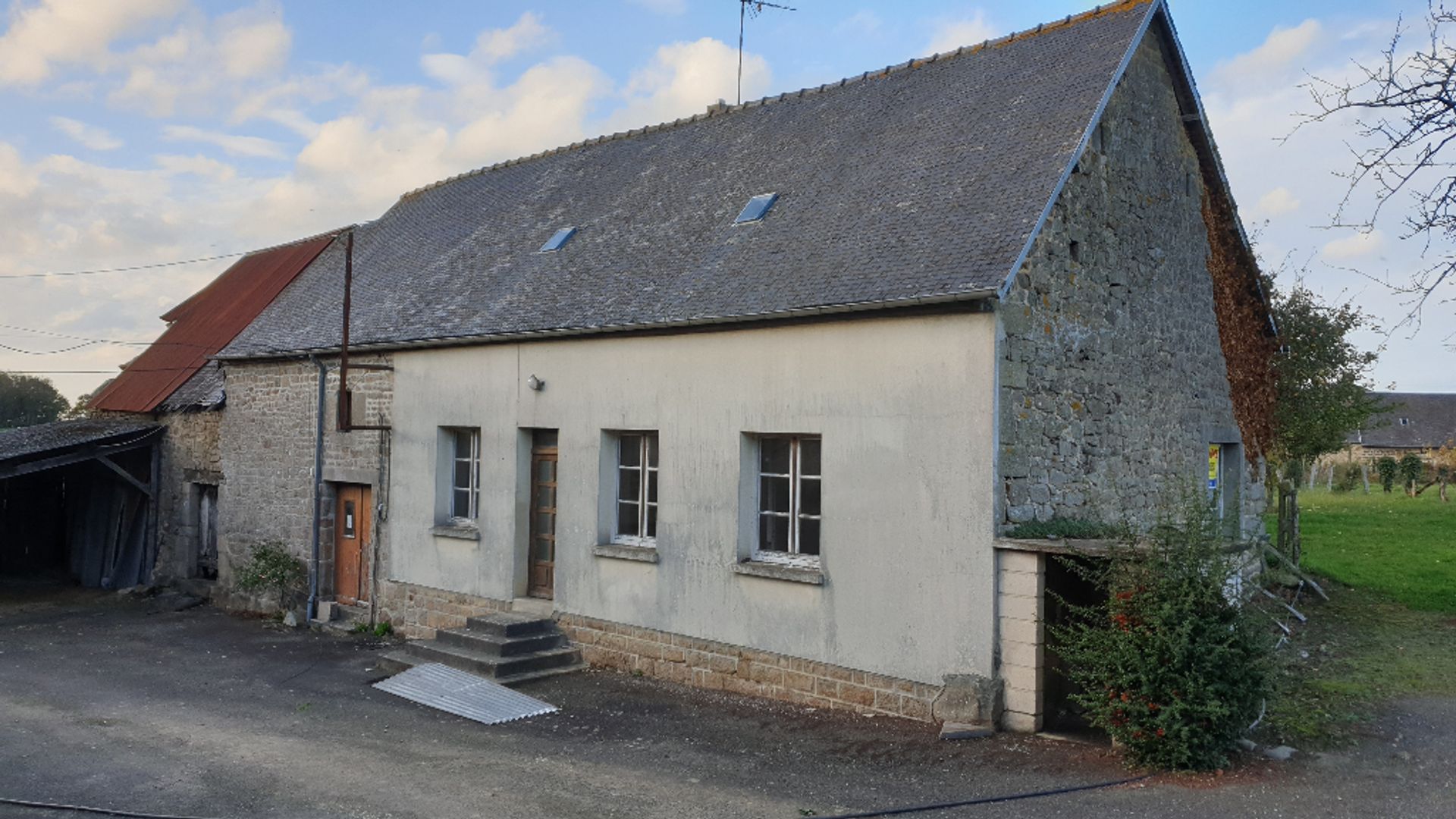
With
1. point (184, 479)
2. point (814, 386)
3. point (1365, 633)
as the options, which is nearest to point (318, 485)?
point (184, 479)

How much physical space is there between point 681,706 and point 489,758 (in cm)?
197

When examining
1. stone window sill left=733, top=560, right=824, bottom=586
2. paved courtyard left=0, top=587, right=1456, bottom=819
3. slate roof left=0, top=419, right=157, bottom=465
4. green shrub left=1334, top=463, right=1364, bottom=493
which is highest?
slate roof left=0, top=419, right=157, bottom=465

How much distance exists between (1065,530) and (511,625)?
5.63 m

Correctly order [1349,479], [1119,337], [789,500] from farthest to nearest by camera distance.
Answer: [1349,479] < [1119,337] < [789,500]

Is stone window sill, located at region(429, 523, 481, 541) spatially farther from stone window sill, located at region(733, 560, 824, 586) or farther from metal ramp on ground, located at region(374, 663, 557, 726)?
stone window sill, located at region(733, 560, 824, 586)

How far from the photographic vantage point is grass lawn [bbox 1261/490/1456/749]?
27.2ft

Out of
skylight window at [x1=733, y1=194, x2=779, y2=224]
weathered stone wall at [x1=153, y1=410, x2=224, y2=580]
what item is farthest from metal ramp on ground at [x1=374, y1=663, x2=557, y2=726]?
weathered stone wall at [x1=153, y1=410, x2=224, y2=580]

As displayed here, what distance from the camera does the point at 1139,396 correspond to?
10.7 meters

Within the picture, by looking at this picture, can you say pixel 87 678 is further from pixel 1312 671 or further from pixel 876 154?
pixel 1312 671

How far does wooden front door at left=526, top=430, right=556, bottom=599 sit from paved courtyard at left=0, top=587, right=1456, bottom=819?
64.3 inches

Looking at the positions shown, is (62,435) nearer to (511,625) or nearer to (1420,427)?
(511,625)

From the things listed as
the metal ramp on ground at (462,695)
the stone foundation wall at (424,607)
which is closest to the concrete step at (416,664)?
the metal ramp on ground at (462,695)

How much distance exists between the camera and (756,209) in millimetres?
11453

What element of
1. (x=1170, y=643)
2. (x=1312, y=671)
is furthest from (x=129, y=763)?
(x=1312, y=671)
